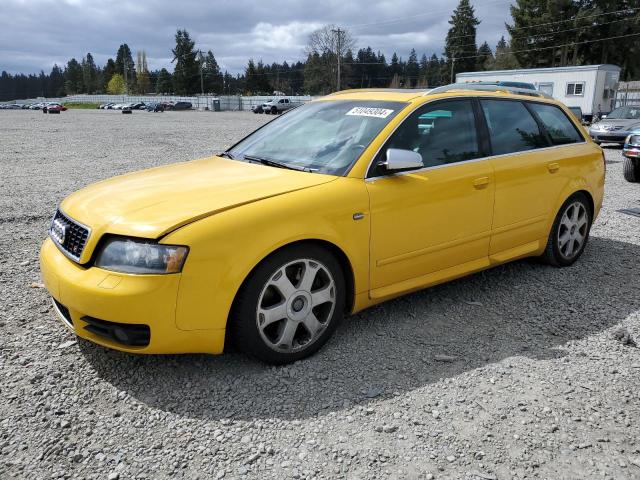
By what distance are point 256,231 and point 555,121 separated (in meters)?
3.42

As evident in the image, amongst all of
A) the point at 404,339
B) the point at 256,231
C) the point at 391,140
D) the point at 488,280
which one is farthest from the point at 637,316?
the point at 256,231

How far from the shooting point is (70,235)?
3.23 m

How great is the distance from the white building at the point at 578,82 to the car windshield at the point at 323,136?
110 feet

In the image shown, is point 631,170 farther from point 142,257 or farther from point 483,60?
point 483,60

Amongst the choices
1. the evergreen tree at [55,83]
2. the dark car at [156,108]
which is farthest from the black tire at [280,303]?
the evergreen tree at [55,83]

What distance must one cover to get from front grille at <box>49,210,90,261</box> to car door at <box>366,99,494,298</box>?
172 cm

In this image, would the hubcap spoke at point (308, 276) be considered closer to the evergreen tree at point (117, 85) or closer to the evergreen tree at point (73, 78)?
the evergreen tree at point (117, 85)

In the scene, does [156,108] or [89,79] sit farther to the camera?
[89,79]

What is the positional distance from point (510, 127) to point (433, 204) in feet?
4.21

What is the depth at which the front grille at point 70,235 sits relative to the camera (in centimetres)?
310

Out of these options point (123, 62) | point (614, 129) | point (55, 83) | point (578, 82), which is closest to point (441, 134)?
point (614, 129)

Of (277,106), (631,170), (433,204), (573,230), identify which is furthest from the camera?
(277,106)

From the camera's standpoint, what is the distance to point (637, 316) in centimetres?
411

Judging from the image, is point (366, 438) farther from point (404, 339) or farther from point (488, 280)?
point (488, 280)
